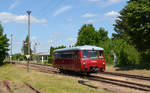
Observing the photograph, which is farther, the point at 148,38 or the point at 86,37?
the point at 86,37

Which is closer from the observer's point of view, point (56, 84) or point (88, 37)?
point (56, 84)

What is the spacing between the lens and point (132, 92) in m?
11.1

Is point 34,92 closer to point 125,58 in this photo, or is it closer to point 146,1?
point 146,1

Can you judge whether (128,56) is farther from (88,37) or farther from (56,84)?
(88,37)

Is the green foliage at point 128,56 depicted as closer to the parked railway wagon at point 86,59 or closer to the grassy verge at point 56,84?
the parked railway wagon at point 86,59

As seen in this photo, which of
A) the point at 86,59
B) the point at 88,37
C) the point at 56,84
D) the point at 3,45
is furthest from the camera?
the point at 88,37

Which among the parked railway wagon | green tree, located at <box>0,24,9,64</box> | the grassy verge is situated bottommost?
the grassy verge

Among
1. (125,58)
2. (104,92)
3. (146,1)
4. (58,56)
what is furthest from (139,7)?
(104,92)

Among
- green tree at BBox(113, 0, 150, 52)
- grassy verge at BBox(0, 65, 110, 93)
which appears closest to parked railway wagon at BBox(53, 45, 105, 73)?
grassy verge at BBox(0, 65, 110, 93)

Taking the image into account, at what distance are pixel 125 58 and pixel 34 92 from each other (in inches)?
960

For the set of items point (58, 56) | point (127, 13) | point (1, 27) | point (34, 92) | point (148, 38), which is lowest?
point (34, 92)

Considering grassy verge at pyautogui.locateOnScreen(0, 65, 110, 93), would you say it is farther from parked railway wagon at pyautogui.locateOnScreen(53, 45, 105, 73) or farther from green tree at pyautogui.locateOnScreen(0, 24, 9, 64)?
green tree at pyautogui.locateOnScreen(0, 24, 9, 64)

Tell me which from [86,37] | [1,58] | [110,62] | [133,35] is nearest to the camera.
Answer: [133,35]

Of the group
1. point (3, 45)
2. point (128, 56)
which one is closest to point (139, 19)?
point (128, 56)
